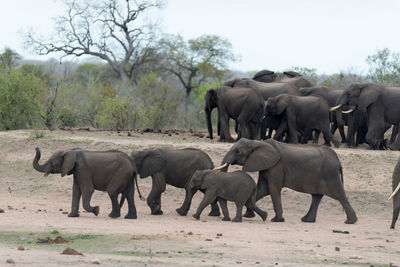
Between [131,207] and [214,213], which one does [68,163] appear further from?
[214,213]

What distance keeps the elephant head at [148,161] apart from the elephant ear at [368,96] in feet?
27.1

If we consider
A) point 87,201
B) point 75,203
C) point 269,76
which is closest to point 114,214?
point 87,201

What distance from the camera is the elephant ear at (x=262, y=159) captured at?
1423 centimetres

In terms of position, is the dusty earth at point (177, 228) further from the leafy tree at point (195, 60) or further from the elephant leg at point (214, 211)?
the leafy tree at point (195, 60)

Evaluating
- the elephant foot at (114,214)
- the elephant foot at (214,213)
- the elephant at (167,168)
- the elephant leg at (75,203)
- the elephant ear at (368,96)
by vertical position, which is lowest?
the elephant foot at (214,213)

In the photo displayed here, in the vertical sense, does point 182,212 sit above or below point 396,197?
below

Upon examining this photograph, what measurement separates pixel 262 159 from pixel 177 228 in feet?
8.16

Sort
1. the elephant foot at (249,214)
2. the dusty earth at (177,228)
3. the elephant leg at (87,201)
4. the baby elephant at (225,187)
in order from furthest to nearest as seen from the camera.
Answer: the elephant foot at (249,214) < the baby elephant at (225,187) < the elephant leg at (87,201) < the dusty earth at (177,228)

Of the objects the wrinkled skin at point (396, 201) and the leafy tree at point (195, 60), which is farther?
the leafy tree at point (195, 60)

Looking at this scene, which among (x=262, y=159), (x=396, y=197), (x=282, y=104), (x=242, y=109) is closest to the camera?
(x=396, y=197)

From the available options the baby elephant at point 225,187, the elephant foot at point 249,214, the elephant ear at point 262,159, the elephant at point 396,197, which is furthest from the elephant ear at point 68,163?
the elephant at point 396,197

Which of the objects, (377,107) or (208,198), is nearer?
(208,198)

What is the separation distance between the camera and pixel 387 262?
1010 cm

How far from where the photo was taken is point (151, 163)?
14.5 meters
